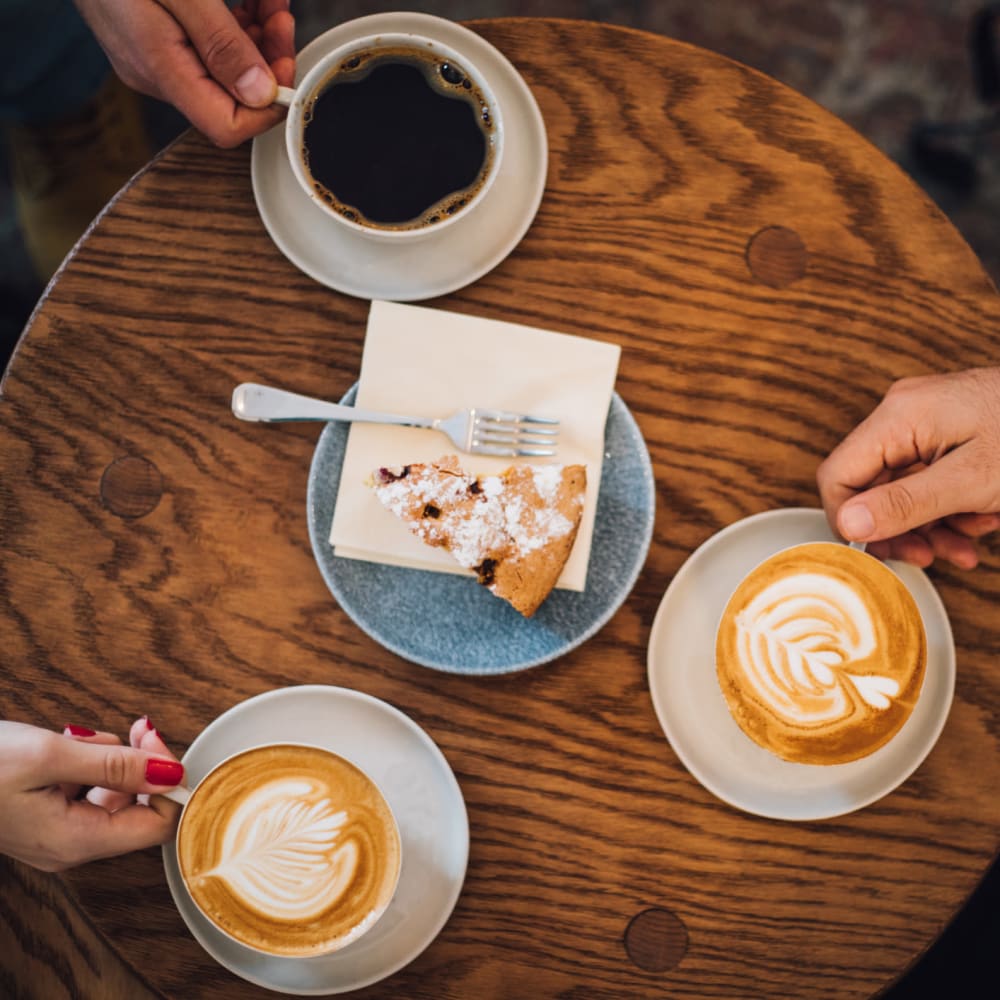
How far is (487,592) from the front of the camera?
1.24 meters

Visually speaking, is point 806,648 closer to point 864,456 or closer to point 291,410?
point 864,456

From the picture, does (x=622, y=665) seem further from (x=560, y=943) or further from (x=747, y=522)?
(x=560, y=943)

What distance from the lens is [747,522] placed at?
1.23 m

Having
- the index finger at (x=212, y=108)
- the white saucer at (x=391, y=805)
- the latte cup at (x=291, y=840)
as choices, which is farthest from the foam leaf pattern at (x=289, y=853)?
the index finger at (x=212, y=108)

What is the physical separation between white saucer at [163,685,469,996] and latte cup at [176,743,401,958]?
96 mm

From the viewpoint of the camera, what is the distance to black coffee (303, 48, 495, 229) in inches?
45.1

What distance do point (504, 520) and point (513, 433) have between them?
12 cm

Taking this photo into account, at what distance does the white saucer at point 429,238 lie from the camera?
1229mm

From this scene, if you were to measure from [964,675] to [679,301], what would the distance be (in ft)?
2.11

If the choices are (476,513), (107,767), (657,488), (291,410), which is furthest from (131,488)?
(657,488)

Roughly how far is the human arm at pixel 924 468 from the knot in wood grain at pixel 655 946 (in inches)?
22.8

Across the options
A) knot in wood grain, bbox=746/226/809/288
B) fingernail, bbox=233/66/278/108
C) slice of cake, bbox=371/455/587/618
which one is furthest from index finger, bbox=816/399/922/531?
fingernail, bbox=233/66/278/108

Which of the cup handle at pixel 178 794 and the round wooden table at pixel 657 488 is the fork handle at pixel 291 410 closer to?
the round wooden table at pixel 657 488

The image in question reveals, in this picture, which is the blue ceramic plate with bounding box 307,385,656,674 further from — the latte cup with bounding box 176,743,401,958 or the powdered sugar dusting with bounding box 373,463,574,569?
the latte cup with bounding box 176,743,401,958
